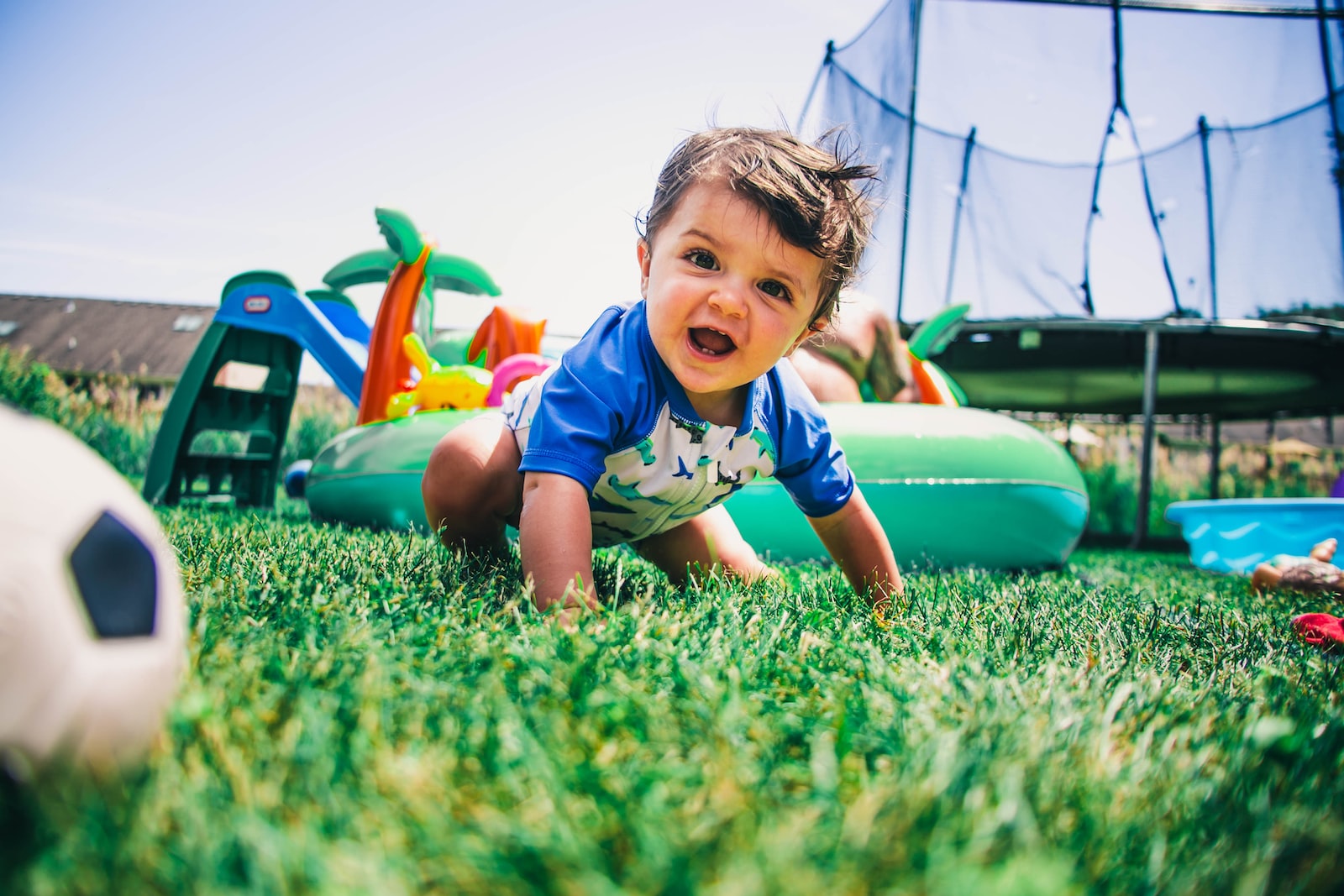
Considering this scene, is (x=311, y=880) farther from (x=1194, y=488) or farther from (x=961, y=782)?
(x=1194, y=488)

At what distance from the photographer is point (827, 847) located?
58cm

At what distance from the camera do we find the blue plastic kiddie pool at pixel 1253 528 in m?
3.92

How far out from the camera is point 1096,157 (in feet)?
27.2

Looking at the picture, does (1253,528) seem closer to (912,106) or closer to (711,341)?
(711,341)

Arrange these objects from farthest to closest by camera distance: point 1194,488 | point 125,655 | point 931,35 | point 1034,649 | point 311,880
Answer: point 1194,488
point 931,35
point 1034,649
point 125,655
point 311,880

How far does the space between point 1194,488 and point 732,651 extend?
10.0m

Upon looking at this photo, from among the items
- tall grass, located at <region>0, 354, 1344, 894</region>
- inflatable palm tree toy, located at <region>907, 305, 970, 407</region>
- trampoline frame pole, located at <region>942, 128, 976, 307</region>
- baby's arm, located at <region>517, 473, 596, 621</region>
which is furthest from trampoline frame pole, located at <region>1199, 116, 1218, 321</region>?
baby's arm, located at <region>517, 473, 596, 621</region>

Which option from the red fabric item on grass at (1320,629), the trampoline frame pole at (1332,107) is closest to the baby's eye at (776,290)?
the red fabric item on grass at (1320,629)

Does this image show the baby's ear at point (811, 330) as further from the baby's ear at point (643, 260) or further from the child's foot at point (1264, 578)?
the child's foot at point (1264, 578)

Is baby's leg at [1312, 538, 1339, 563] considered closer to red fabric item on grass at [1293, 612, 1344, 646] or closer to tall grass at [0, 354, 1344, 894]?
red fabric item on grass at [1293, 612, 1344, 646]

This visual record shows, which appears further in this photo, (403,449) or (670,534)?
(403,449)

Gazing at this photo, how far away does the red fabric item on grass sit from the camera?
176 centimetres

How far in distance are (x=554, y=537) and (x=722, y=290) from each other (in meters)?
0.55

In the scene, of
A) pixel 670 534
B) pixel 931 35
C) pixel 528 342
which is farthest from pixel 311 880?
pixel 931 35
